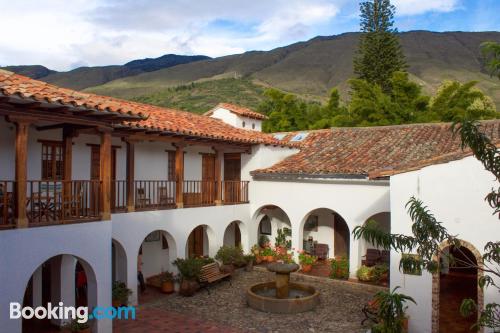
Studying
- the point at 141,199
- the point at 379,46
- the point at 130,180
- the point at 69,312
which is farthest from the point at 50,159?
the point at 379,46

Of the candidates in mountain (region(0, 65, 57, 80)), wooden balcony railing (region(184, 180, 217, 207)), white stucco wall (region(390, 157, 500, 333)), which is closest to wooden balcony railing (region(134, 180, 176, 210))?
wooden balcony railing (region(184, 180, 217, 207))

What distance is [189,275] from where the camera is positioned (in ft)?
43.2

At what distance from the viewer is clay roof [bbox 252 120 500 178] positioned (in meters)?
15.1

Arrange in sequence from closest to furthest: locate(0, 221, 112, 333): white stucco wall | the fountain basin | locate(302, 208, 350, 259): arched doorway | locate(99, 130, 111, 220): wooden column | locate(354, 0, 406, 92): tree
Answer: locate(0, 221, 112, 333): white stucco wall → locate(99, 130, 111, 220): wooden column → the fountain basin → locate(302, 208, 350, 259): arched doorway → locate(354, 0, 406, 92): tree

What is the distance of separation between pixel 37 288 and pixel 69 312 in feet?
3.61

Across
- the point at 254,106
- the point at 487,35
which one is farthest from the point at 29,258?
the point at 487,35

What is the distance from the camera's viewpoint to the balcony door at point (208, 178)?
15.9 metres

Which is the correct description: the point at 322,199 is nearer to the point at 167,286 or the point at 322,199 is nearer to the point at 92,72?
the point at 167,286

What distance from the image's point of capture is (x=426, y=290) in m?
10.1

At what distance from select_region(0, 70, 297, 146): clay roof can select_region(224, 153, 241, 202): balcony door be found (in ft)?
4.57

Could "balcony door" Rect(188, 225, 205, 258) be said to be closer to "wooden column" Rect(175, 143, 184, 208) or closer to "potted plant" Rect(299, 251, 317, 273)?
"wooden column" Rect(175, 143, 184, 208)

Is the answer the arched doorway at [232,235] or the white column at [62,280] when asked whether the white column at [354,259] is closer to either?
the arched doorway at [232,235]

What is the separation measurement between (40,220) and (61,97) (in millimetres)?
2485

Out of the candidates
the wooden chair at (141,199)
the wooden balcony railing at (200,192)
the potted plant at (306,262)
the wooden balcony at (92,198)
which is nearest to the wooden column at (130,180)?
the wooden balcony at (92,198)
